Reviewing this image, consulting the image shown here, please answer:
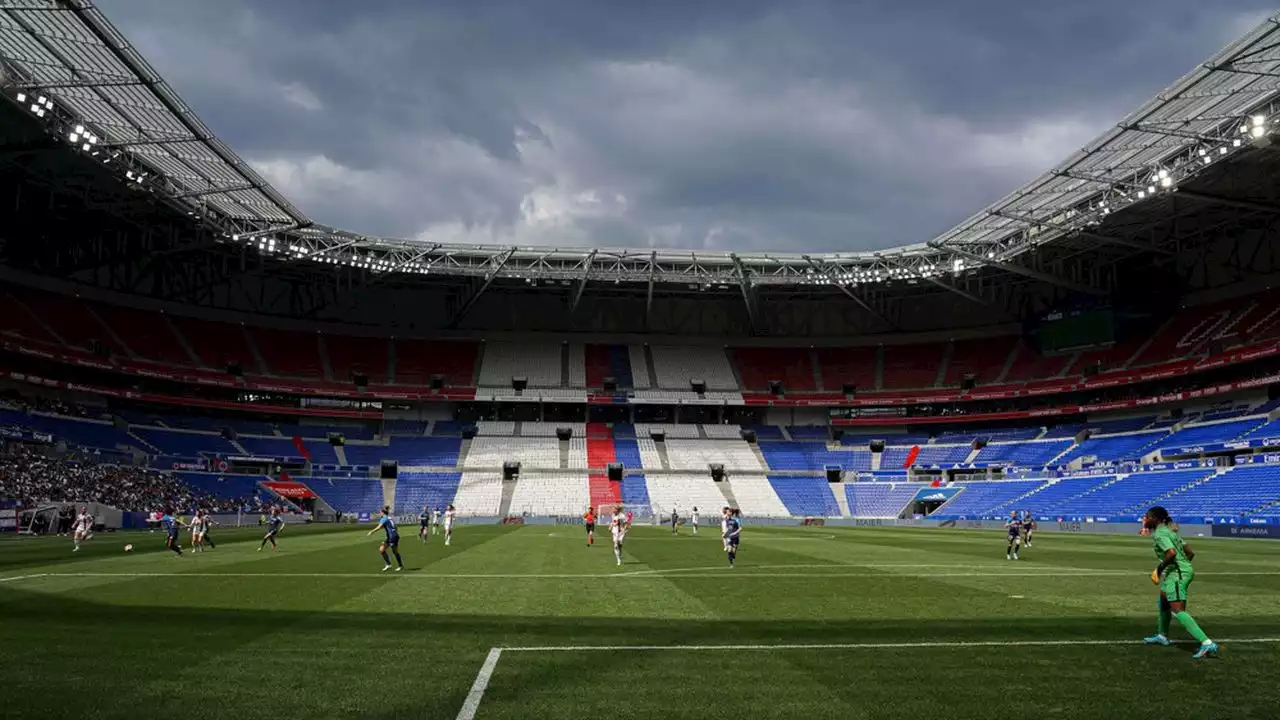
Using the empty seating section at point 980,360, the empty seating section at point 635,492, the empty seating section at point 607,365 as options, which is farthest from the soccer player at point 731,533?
the empty seating section at point 980,360

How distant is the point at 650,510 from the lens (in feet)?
215

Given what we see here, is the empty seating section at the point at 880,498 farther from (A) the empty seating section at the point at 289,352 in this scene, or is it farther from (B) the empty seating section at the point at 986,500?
(A) the empty seating section at the point at 289,352

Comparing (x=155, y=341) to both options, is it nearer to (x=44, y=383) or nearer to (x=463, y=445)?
(x=44, y=383)

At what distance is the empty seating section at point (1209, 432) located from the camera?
5166cm

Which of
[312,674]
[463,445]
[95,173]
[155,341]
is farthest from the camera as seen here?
[463,445]

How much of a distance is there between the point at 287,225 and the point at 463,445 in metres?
28.1

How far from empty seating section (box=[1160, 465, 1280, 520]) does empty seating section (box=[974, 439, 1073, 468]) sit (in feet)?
51.3

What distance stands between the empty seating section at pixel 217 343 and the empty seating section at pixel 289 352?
129cm

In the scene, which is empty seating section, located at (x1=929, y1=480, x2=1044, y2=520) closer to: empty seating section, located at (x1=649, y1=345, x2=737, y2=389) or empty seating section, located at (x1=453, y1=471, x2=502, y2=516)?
empty seating section, located at (x1=649, y1=345, x2=737, y2=389)

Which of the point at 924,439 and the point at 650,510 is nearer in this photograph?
the point at 650,510

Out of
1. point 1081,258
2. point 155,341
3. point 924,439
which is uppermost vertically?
point 1081,258

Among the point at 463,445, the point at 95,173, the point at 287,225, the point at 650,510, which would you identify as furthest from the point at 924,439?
the point at 95,173

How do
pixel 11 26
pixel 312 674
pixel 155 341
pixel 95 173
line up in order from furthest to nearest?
pixel 155 341
pixel 95 173
pixel 11 26
pixel 312 674

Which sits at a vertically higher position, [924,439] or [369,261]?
[369,261]
